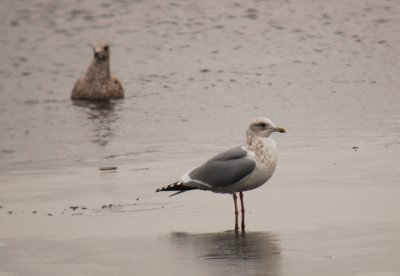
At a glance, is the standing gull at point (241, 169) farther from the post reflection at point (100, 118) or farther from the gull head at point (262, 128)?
the post reflection at point (100, 118)

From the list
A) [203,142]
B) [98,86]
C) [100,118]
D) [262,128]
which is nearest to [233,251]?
[262,128]

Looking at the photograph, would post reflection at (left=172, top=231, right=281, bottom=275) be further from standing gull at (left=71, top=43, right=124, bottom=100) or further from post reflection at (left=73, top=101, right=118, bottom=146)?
standing gull at (left=71, top=43, right=124, bottom=100)

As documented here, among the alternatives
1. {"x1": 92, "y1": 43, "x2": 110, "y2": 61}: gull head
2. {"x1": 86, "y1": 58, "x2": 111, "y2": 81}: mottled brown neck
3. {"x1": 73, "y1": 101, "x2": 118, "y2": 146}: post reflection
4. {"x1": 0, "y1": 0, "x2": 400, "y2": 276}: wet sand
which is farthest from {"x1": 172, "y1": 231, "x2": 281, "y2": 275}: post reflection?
{"x1": 92, "y1": 43, "x2": 110, "y2": 61}: gull head

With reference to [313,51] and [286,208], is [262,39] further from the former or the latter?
[286,208]

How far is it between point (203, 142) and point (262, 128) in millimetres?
4703

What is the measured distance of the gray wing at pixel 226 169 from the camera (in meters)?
10.3

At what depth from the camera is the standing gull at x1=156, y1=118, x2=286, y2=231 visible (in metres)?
10.3

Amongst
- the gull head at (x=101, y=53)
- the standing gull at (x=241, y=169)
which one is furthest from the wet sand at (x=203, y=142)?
the gull head at (x=101, y=53)

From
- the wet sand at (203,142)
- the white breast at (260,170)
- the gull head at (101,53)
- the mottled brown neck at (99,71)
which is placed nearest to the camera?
the wet sand at (203,142)

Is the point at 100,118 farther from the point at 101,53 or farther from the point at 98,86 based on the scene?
the point at 101,53

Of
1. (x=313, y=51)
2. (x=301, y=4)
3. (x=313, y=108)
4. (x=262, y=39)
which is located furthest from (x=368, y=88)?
(x=301, y=4)

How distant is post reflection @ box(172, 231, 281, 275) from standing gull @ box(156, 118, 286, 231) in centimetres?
57

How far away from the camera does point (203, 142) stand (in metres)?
15.4

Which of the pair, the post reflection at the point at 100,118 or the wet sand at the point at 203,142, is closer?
the wet sand at the point at 203,142
